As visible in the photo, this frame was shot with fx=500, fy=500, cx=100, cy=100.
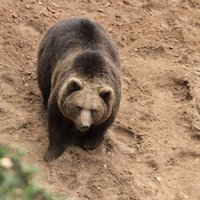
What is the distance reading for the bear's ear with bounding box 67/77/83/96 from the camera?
5.02 metres

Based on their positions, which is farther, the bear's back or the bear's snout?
the bear's back

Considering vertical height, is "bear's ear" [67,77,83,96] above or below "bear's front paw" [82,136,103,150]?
above

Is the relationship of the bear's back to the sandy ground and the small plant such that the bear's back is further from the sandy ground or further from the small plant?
the small plant

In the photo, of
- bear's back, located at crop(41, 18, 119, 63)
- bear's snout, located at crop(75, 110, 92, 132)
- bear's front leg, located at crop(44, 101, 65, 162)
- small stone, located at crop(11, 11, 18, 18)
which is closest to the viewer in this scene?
bear's snout, located at crop(75, 110, 92, 132)

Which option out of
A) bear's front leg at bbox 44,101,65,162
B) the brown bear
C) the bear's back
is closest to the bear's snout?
the brown bear

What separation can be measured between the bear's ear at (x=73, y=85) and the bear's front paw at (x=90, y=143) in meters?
0.87

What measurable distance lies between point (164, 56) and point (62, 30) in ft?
7.44

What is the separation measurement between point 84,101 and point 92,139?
2.79 ft

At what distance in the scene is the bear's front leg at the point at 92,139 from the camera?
573 cm

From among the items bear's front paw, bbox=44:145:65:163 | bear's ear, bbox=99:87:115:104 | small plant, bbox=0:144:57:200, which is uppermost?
small plant, bbox=0:144:57:200

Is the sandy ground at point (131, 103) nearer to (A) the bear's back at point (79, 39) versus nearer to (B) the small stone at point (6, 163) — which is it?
(A) the bear's back at point (79, 39)

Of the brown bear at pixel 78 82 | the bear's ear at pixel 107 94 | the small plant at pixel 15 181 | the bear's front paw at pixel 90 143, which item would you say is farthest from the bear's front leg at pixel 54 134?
the small plant at pixel 15 181

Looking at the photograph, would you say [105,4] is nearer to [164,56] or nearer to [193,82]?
[164,56]

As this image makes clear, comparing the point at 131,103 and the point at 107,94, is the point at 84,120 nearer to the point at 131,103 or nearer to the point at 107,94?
the point at 107,94
